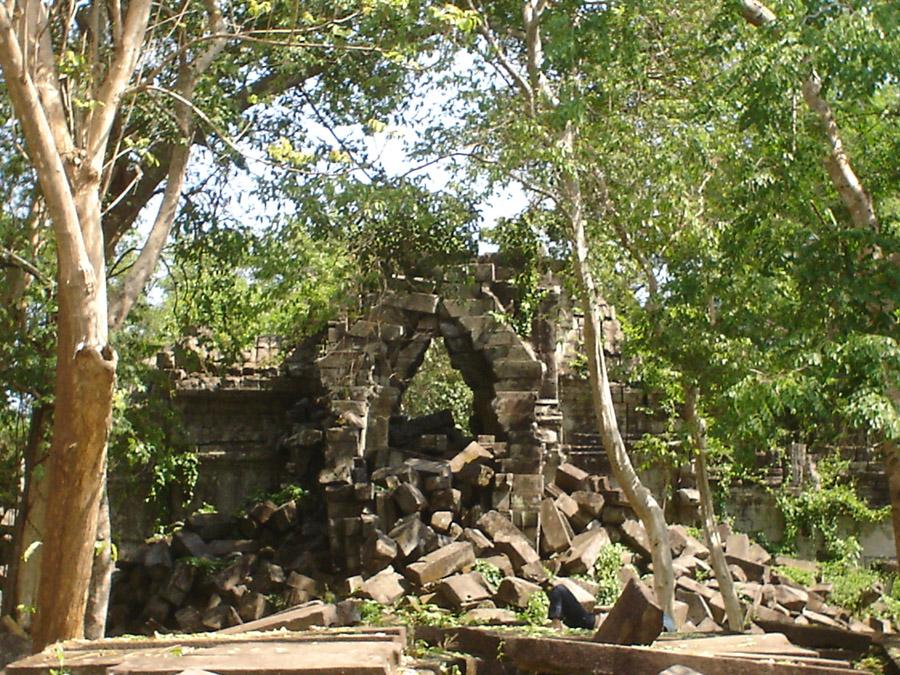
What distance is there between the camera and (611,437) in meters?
11.6

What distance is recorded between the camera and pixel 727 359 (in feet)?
35.8

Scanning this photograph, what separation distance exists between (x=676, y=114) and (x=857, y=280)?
341cm

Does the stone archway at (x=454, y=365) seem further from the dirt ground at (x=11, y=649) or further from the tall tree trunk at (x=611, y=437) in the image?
the dirt ground at (x=11, y=649)

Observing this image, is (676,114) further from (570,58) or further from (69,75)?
(69,75)

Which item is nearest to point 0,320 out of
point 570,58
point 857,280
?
point 570,58

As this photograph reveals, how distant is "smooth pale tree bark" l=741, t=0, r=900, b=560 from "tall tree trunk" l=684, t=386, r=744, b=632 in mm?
2805

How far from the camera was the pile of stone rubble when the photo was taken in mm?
13086

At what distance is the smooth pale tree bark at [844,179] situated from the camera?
372 inches

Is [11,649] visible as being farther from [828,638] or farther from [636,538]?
[636,538]

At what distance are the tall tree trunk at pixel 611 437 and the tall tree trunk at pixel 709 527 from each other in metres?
0.91

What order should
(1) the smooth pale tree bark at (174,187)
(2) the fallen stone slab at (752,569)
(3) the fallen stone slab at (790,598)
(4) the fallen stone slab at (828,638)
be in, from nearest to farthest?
(4) the fallen stone slab at (828,638) < (1) the smooth pale tree bark at (174,187) < (3) the fallen stone slab at (790,598) < (2) the fallen stone slab at (752,569)

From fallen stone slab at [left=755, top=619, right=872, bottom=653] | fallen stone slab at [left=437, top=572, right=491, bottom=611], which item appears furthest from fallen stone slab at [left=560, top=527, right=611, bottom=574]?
fallen stone slab at [left=755, top=619, right=872, bottom=653]

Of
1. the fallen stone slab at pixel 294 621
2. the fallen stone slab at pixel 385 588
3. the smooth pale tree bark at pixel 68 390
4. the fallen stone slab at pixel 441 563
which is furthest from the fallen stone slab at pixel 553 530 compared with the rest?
the smooth pale tree bark at pixel 68 390

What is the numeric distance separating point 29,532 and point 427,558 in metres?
4.47
